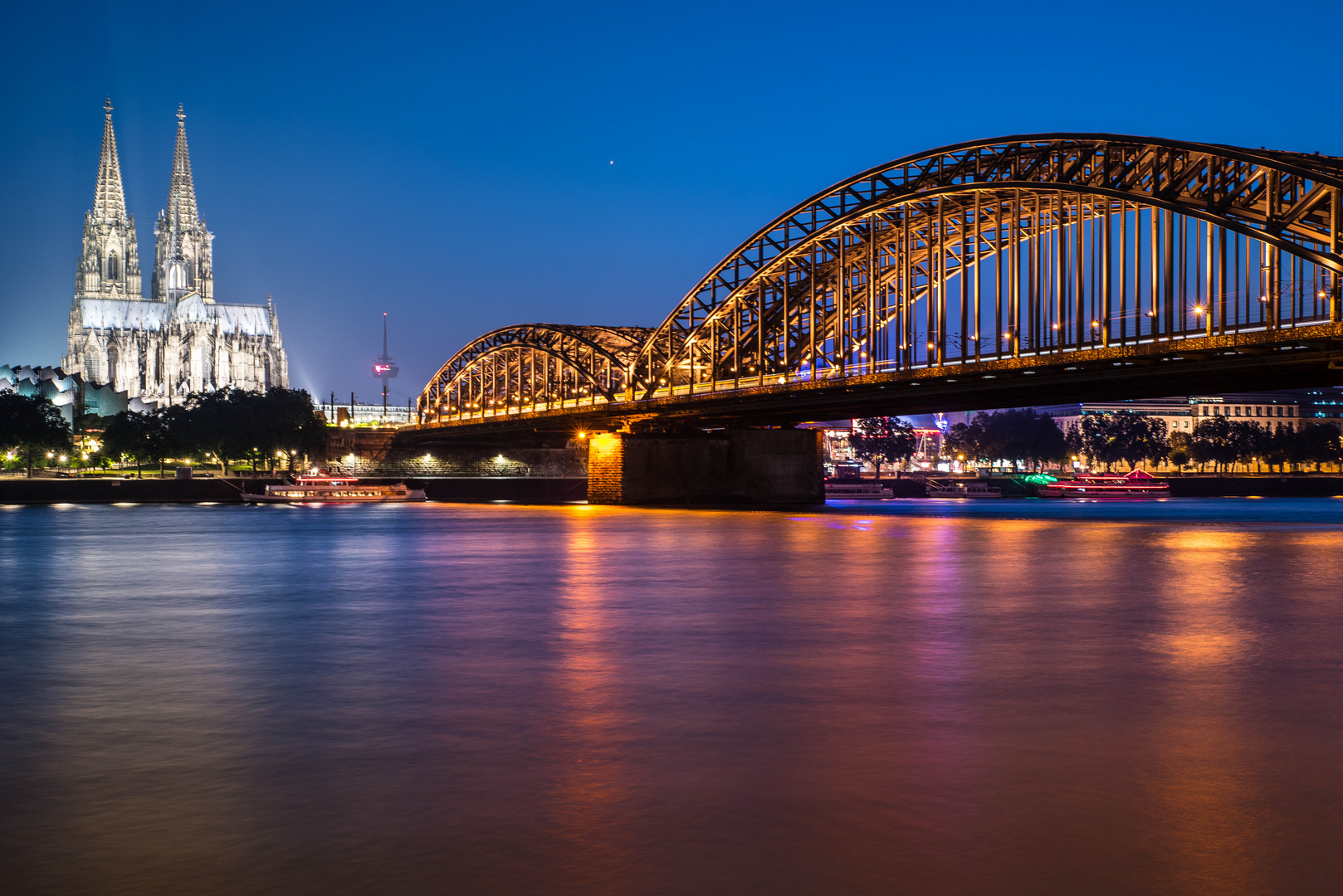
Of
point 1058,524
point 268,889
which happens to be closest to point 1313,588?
point 268,889

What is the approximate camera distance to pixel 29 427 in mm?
141500

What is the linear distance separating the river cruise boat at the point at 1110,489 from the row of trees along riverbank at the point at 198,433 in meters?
84.0

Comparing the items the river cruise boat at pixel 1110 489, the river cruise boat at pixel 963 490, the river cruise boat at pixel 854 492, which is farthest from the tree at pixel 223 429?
the river cruise boat at pixel 1110 489

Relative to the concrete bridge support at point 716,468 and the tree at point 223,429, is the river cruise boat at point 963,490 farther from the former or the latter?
the tree at point 223,429

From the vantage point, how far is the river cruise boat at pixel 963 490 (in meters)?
145

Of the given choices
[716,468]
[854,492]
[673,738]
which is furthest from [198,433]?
[673,738]

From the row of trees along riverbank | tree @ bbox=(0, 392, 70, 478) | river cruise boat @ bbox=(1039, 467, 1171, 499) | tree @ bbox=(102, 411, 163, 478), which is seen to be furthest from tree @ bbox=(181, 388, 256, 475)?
river cruise boat @ bbox=(1039, 467, 1171, 499)

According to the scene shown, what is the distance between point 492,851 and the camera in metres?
9.06

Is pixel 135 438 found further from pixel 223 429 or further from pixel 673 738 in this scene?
pixel 673 738

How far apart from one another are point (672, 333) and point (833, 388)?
3499 centimetres

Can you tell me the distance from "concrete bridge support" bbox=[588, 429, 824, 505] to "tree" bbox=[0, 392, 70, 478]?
244 feet

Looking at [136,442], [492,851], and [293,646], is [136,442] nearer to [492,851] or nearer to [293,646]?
[293,646]

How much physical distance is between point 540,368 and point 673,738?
17230cm

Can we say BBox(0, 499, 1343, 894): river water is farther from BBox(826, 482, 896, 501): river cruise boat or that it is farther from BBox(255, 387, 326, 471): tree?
BBox(255, 387, 326, 471): tree
